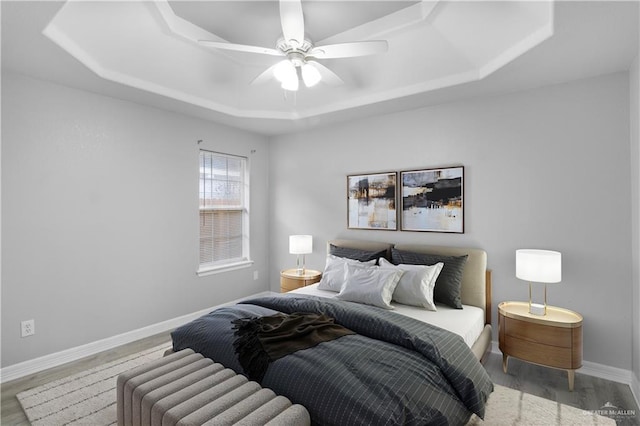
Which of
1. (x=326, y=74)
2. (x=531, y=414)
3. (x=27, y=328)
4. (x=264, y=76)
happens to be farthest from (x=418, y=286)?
(x=27, y=328)

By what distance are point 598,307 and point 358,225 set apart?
239 centimetres

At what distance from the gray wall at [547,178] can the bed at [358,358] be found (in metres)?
0.86

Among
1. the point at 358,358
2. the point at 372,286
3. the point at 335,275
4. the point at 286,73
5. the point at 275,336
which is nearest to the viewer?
the point at 358,358

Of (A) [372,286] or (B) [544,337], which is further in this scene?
(A) [372,286]

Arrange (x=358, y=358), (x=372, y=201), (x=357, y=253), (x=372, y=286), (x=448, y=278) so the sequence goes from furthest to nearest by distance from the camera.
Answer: (x=372, y=201), (x=357, y=253), (x=448, y=278), (x=372, y=286), (x=358, y=358)

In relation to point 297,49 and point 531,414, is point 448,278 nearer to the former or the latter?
point 531,414

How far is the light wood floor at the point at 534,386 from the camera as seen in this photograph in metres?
2.39

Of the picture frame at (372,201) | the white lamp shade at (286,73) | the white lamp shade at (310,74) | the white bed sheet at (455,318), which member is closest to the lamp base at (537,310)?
the white bed sheet at (455,318)

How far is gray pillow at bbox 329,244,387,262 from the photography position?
374cm

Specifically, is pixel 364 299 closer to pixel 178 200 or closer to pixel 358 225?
pixel 358 225

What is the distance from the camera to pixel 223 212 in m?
4.62

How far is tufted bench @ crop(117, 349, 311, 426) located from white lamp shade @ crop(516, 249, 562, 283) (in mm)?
2098

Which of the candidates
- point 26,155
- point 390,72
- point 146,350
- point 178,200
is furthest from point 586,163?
point 26,155

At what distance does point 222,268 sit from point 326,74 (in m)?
2.91
